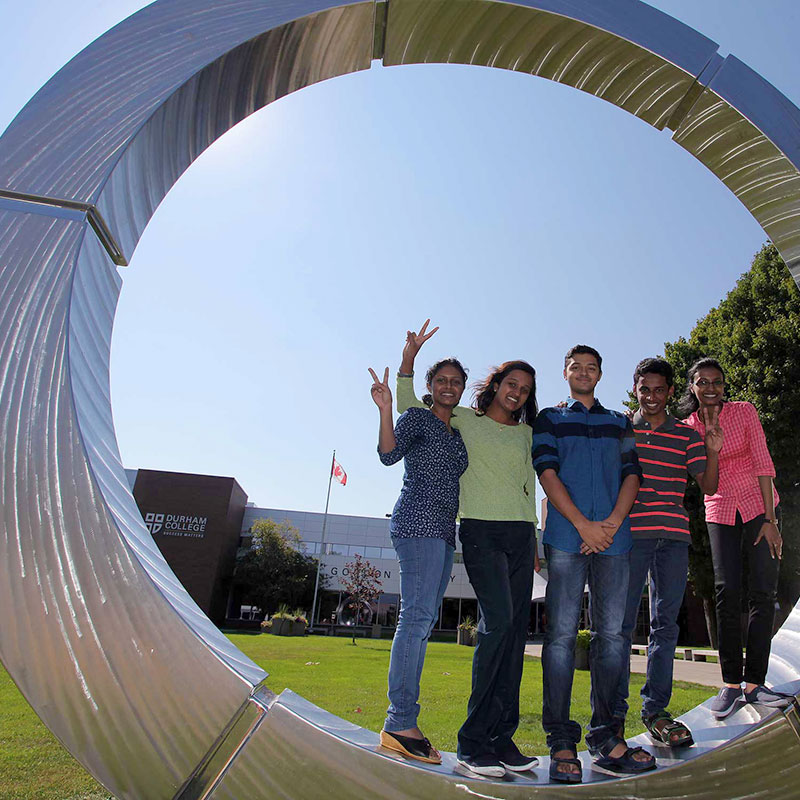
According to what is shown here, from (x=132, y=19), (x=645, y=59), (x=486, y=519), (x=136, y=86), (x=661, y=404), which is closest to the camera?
(x=136, y=86)

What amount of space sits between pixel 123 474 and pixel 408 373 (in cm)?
162

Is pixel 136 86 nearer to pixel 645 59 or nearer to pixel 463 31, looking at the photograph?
pixel 463 31

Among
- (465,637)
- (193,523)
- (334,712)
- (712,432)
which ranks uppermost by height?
(712,432)

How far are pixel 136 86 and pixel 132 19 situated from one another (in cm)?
43

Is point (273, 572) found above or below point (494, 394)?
below

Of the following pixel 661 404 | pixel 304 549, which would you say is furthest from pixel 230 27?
pixel 304 549

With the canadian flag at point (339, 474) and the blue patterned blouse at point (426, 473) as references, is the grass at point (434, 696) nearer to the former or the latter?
the blue patterned blouse at point (426, 473)

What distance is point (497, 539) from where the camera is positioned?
2.89 metres

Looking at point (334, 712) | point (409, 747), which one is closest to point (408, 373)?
point (409, 747)

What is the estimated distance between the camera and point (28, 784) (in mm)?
3062

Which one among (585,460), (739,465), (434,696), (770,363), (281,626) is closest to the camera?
(585,460)

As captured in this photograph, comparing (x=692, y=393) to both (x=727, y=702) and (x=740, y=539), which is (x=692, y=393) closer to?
(x=740, y=539)

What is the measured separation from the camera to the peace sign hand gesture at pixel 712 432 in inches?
137

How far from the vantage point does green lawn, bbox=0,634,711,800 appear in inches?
123
